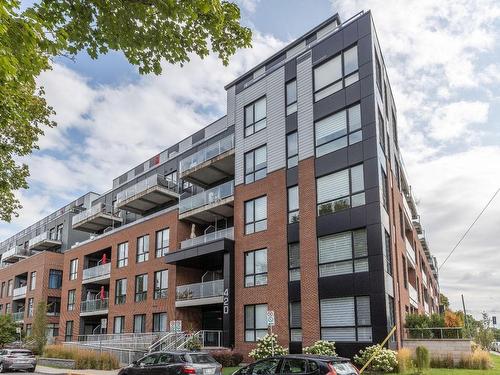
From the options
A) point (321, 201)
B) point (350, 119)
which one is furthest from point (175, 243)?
point (350, 119)

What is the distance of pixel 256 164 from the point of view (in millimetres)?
28953

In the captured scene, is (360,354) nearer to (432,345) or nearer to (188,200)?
(432,345)

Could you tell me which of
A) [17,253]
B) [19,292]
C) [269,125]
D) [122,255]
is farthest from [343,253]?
[17,253]

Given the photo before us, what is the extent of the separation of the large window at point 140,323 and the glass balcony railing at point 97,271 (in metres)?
6.07

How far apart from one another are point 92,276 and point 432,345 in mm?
29041

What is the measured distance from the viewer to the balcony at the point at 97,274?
40219 millimetres

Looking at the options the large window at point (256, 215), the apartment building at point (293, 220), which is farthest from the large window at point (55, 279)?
the large window at point (256, 215)

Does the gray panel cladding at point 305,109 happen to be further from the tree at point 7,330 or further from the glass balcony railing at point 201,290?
the tree at point 7,330

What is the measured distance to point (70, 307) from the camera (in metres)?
44.5

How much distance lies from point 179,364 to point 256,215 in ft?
43.3

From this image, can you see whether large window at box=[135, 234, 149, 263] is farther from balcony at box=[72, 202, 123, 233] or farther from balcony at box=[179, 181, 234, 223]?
balcony at box=[72, 202, 123, 233]

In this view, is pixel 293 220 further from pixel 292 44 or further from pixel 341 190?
pixel 292 44

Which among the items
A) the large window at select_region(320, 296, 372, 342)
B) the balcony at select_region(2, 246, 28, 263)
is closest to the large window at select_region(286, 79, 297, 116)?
the large window at select_region(320, 296, 372, 342)

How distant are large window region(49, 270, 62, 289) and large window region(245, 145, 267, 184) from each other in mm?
30040
